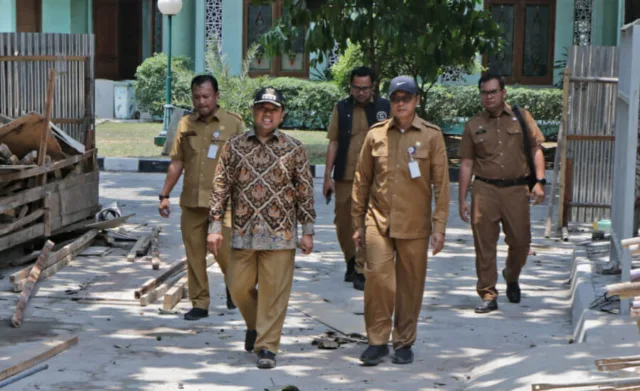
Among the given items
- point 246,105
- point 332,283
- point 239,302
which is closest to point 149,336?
point 239,302

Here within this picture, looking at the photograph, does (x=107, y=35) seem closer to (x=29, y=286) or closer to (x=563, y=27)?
(x=563, y=27)

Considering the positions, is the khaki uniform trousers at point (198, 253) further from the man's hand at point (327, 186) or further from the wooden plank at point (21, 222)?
the wooden plank at point (21, 222)

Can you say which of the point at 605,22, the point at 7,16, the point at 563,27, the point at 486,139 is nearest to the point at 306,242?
the point at 486,139

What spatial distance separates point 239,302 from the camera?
24.8 ft

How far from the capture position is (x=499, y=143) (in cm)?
922

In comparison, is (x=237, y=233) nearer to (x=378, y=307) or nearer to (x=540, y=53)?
(x=378, y=307)

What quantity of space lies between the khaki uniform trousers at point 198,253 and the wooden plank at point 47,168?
6.89 feet

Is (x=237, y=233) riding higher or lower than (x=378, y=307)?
higher

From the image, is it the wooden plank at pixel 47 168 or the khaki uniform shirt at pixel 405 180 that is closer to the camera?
the khaki uniform shirt at pixel 405 180

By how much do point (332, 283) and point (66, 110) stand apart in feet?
12.9

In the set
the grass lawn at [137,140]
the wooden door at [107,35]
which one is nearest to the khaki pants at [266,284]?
the grass lawn at [137,140]

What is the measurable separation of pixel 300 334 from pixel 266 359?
1.06m

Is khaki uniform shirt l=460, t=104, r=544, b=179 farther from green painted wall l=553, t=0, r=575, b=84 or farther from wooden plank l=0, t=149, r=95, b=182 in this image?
green painted wall l=553, t=0, r=575, b=84

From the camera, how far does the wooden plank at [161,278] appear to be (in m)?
9.23
